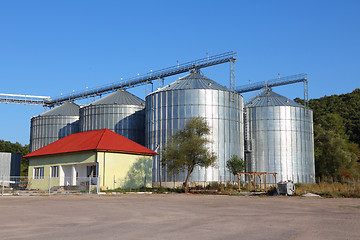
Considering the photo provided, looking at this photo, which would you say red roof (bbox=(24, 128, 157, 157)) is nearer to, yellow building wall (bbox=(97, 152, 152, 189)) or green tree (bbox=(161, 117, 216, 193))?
yellow building wall (bbox=(97, 152, 152, 189))

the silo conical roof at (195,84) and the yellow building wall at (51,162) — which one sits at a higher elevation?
the silo conical roof at (195,84)

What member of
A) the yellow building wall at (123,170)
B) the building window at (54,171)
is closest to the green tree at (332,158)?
the yellow building wall at (123,170)

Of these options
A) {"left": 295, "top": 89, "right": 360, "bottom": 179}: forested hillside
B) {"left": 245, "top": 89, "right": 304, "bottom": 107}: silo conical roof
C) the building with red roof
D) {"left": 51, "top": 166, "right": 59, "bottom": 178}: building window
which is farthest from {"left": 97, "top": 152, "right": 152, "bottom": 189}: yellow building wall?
{"left": 295, "top": 89, "right": 360, "bottom": 179}: forested hillside

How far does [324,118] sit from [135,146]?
6953cm

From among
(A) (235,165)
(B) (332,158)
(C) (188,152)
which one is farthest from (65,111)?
(B) (332,158)

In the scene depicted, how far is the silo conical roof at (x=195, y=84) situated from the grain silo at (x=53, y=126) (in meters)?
25.4

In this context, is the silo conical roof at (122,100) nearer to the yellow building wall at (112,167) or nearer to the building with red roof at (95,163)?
the building with red roof at (95,163)

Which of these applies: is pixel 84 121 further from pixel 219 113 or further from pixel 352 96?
pixel 352 96

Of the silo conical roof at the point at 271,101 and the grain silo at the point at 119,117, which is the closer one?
the silo conical roof at the point at 271,101

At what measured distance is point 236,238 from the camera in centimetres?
1109

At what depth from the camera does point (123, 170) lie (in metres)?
46.1

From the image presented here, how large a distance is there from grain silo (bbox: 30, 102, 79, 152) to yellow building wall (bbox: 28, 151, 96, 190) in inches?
952

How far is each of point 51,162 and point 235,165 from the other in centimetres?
2306

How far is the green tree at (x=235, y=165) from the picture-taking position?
54.2 meters
